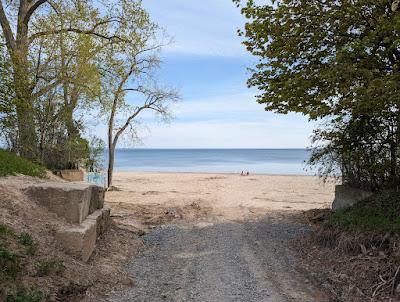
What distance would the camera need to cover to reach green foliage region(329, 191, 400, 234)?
8.04 meters

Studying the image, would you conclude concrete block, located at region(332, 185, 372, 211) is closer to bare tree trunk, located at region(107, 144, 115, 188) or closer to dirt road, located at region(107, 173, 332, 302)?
dirt road, located at region(107, 173, 332, 302)

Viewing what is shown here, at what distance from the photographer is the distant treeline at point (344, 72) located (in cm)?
801

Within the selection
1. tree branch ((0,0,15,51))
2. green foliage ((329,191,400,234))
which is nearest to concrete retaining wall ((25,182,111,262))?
green foliage ((329,191,400,234))

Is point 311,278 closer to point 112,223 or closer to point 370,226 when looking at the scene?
point 370,226

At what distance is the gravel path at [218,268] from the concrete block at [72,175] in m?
7.65

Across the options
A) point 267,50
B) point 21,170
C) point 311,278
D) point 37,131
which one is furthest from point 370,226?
point 37,131

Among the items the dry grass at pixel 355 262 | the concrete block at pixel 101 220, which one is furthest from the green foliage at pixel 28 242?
the dry grass at pixel 355 262

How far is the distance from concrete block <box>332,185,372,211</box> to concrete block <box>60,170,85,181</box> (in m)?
11.1

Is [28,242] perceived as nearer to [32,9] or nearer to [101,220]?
[101,220]

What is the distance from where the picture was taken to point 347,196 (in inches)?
476

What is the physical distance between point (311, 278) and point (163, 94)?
→ 2009 centimetres

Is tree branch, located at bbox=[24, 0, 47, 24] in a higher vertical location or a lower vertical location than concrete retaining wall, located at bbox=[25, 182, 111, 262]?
higher

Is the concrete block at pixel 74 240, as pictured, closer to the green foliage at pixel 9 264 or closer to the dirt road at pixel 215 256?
the dirt road at pixel 215 256

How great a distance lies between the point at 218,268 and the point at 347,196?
20.3 ft
